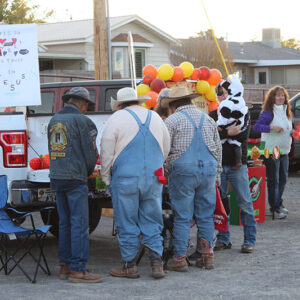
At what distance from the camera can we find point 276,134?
1027cm

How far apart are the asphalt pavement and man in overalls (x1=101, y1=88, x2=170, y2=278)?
0.33 metres

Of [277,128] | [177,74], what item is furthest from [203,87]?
[277,128]

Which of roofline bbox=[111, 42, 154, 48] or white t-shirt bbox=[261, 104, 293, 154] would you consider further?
roofline bbox=[111, 42, 154, 48]

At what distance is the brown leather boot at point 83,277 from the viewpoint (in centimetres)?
634

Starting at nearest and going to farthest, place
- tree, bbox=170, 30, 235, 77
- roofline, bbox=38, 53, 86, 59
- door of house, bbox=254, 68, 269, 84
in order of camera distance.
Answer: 1. roofline, bbox=38, 53, 86, 59
2. tree, bbox=170, 30, 235, 77
3. door of house, bbox=254, 68, 269, 84

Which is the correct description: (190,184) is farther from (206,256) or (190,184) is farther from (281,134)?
(281,134)

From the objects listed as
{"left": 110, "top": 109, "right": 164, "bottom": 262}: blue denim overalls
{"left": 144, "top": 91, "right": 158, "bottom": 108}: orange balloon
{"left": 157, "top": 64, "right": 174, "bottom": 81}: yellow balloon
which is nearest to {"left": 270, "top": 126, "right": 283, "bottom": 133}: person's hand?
{"left": 157, "top": 64, "right": 174, "bottom": 81}: yellow balloon

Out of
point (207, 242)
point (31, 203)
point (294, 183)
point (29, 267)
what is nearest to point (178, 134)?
point (207, 242)

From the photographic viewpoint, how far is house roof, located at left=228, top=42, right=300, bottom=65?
45.8 meters

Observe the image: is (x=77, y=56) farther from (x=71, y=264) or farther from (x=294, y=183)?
(x=71, y=264)

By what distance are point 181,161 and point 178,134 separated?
27 cm

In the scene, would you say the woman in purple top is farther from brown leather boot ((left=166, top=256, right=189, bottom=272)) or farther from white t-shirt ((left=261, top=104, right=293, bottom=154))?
brown leather boot ((left=166, top=256, right=189, bottom=272))

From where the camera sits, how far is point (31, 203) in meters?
6.90

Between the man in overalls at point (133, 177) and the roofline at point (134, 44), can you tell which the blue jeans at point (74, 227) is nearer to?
the man in overalls at point (133, 177)
